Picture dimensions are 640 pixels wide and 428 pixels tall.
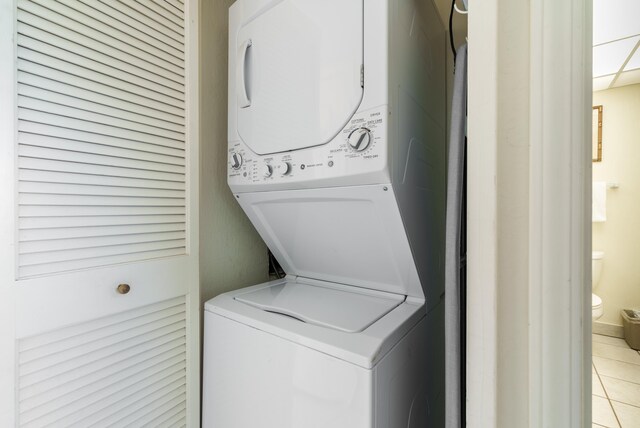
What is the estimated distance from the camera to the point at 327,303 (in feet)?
3.94

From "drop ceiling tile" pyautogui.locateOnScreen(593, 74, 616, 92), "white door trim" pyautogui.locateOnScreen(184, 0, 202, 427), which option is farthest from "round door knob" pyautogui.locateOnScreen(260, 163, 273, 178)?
"drop ceiling tile" pyautogui.locateOnScreen(593, 74, 616, 92)

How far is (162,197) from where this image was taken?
3.89 feet

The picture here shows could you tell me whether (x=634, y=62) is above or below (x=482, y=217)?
above

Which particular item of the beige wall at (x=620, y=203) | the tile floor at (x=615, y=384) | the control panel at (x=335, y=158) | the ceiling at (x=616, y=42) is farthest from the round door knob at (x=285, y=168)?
the beige wall at (x=620, y=203)

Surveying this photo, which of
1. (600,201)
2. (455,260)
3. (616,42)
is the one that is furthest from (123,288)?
(600,201)

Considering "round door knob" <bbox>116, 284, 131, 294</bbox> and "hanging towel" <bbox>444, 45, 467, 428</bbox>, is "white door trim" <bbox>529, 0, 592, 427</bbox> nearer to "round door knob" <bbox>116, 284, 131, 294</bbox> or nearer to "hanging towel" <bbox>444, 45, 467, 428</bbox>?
"hanging towel" <bbox>444, 45, 467, 428</bbox>

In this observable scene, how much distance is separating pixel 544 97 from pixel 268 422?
1184 mm

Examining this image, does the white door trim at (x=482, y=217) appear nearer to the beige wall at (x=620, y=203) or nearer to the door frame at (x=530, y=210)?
the door frame at (x=530, y=210)

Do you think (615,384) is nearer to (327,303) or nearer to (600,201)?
(600,201)

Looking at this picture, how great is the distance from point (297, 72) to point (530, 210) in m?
0.89

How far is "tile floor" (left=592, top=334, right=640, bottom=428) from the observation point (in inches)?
88.3

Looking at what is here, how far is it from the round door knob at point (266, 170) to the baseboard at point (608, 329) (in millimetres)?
4363

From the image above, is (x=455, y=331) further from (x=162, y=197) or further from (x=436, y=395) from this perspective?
(x=162, y=197)

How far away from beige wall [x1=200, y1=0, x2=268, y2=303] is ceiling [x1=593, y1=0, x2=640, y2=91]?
273cm
